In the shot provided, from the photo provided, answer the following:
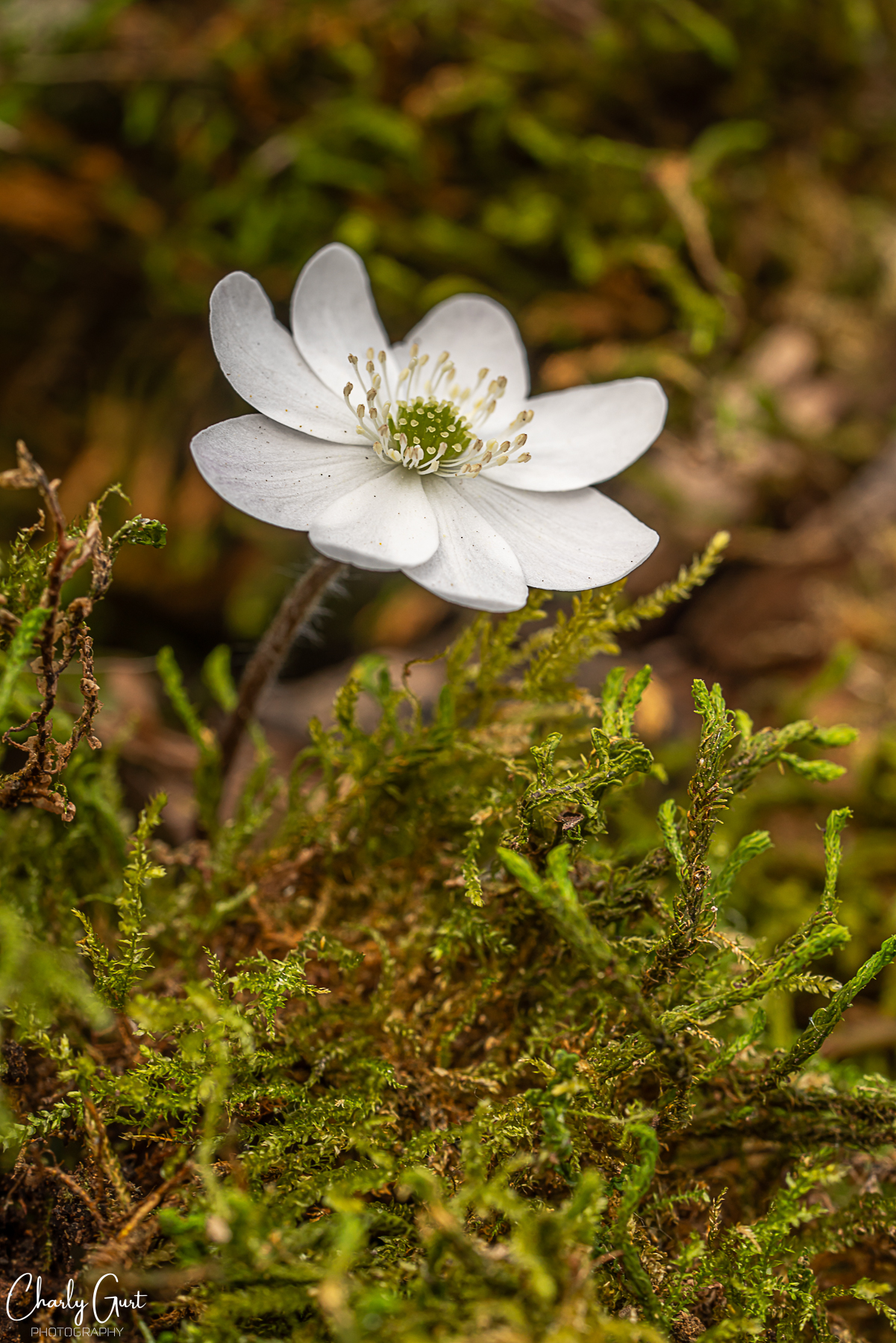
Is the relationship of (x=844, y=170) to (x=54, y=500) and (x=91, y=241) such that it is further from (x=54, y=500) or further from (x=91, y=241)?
(x=54, y=500)

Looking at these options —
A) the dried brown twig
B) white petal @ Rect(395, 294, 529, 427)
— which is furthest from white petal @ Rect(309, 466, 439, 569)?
white petal @ Rect(395, 294, 529, 427)

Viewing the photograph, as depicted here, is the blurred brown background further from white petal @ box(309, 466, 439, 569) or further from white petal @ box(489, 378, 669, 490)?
white petal @ box(309, 466, 439, 569)

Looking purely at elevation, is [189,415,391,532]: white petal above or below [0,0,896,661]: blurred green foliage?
below

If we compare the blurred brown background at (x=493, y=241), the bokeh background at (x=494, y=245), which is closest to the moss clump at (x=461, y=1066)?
the bokeh background at (x=494, y=245)

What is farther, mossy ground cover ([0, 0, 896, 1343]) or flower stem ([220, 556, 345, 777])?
flower stem ([220, 556, 345, 777])

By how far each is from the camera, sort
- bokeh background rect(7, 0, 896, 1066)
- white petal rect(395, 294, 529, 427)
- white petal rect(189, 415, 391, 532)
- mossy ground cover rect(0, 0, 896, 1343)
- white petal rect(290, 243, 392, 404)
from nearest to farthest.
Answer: mossy ground cover rect(0, 0, 896, 1343) < white petal rect(189, 415, 391, 532) < white petal rect(290, 243, 392, 404) < white petal rect(395, 294, 529, 427) < bokeh background rect(7, 0, 896, 1066)

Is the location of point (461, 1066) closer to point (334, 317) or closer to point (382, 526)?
point (382, 526)

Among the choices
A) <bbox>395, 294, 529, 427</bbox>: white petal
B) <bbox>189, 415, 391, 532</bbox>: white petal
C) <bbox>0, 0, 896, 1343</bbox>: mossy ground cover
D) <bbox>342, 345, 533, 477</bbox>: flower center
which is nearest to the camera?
<bbox>0, 0, 896, 1343</bbox>: mossy ground cover
